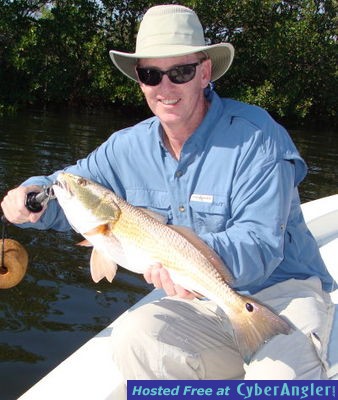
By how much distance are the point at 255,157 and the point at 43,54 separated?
24.9 metres

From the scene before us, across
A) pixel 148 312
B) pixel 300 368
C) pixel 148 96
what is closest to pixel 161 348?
pixel 148 312

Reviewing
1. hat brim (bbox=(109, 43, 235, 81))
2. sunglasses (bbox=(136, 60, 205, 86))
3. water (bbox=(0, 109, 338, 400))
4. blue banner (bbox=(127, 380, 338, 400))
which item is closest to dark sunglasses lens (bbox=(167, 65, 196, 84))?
sunglasses (bbox=(136, 60, 205, 86))

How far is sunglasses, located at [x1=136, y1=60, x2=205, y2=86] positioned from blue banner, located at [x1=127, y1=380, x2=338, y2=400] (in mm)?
1667

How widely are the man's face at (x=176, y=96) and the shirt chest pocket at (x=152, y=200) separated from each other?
1.38ft

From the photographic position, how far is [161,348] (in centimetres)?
276

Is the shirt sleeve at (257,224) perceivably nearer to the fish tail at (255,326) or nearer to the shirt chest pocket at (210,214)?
the shirt chest pocket at (210,214)

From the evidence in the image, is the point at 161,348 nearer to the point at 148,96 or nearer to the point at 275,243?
the point at 275,243

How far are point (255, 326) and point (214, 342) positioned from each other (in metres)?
0.53

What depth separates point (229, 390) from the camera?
246 centimetres

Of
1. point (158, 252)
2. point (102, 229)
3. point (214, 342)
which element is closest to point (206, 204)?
point (158, 252)

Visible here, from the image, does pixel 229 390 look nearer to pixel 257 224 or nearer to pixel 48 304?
pixel 257 224

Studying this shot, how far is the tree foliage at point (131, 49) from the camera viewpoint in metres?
25.5

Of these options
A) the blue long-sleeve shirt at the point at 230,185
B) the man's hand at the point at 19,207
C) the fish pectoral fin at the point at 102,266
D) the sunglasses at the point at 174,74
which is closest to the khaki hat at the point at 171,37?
the sunglasses at the point at 174,74

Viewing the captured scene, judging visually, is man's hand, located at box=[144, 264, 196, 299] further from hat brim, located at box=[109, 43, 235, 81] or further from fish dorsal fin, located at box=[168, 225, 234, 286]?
hat brim, located at box=[109, 43, 235, 81]
